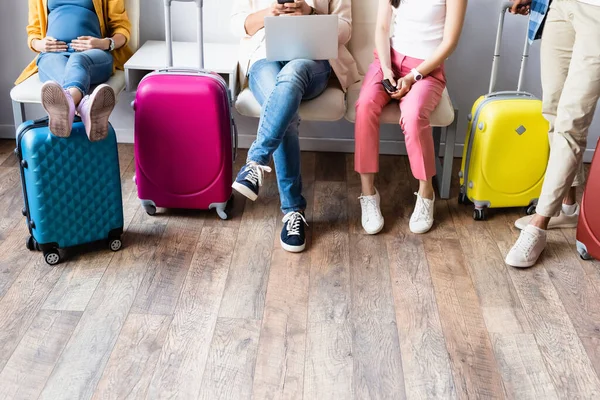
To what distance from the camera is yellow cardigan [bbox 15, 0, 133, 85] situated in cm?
294

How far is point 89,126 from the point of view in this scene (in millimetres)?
2307

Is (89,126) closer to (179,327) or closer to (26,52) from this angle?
(179,327)

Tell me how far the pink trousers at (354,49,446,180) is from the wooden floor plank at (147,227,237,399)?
567mm

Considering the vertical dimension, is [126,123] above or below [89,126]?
below

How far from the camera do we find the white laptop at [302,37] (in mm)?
2553

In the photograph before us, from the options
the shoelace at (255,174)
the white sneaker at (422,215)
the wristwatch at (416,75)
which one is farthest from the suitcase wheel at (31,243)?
the wristwatch at (416,75)

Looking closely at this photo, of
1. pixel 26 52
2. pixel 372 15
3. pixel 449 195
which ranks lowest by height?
pixel 449 195

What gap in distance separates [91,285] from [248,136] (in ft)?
4.32

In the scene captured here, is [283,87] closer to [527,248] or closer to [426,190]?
[426,190]

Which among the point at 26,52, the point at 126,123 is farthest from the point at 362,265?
the point at 26,52

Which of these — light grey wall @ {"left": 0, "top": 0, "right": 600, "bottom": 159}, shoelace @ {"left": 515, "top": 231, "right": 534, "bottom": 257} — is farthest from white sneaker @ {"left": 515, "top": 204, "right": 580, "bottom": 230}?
light grey wall @ {"left": 0, "top": 0, "right": 600, "bottom": 159}

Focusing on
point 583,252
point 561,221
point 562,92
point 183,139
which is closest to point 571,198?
point 561,221

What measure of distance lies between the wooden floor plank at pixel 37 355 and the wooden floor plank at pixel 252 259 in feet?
1.47

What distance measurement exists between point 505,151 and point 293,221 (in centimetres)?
81
